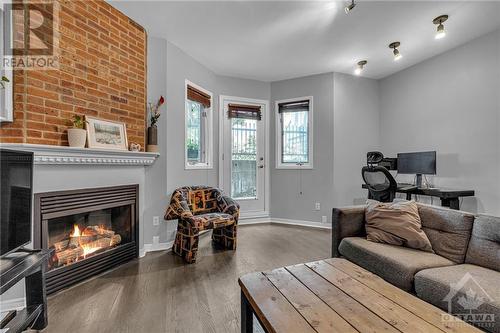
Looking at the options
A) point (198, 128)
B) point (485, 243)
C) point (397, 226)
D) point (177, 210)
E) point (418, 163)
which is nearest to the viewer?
point (485, 243)

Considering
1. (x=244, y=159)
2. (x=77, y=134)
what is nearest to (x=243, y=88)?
(x=244, y=159)

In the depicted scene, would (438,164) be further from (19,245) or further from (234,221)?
(19,245)

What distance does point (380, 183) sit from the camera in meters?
3.21

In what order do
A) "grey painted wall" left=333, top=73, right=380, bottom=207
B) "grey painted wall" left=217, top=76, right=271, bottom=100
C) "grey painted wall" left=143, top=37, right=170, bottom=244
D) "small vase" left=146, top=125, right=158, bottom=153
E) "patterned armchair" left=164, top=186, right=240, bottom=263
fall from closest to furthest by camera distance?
"patterned armchair" left=164, top=186, right=240, bottom=263 < "small vase" left=146, top=125, right=158, bottom=153 < "grey painted wall" left=143, top=37, right=170, bottom=244 < "grey painted wall" left=333, top=73, right=380, bottom=207 < "grey painted wall" left=217, top=76, right=271, bottom=100

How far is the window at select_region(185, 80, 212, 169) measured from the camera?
3.56 m

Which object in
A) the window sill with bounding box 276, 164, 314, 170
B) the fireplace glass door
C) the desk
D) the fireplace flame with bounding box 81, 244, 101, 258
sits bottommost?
the fireplace flame with bounding box 81, 244, 101, 258

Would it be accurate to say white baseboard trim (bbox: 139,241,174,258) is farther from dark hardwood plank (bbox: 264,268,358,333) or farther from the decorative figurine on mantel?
dark hardwood plank (bbox: 264,268,358,333)

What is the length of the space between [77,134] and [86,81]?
57 cm

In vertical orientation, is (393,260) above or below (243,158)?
below

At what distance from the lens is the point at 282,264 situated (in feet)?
8.70

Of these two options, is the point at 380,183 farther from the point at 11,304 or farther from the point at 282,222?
the point at 11,304

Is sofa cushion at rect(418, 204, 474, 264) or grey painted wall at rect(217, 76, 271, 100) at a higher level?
grey painted wall at rect(217, 76, 271, 100)

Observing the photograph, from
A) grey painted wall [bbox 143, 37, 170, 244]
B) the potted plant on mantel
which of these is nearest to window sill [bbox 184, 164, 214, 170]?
grey painted wall [bbox 143, 37, 170, 244]

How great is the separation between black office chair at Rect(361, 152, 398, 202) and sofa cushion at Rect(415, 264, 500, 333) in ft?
4.84
